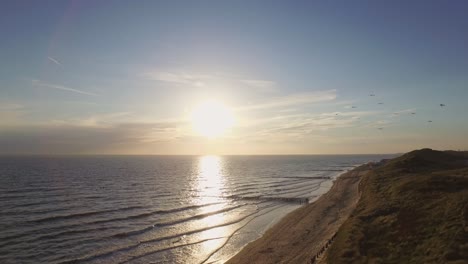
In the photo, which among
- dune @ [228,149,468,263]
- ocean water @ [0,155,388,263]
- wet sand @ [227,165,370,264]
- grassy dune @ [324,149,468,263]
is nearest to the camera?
grassy dune @ [324,149,468,263]

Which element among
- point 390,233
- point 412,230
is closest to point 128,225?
point 390,233

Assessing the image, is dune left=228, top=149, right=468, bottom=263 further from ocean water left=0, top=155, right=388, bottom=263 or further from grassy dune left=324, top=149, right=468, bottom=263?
ocean water left=0, top=155, right=388, bottom=263

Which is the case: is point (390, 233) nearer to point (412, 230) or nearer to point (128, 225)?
point (412, 230)

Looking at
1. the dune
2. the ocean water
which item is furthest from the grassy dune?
the ocean water

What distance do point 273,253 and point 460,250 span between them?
17.2 metres

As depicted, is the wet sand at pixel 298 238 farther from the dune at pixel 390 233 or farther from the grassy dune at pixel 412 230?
the grassy dune at pixel 412 230

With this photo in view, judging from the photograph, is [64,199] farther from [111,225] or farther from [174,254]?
[174,254]

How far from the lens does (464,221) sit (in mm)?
23594

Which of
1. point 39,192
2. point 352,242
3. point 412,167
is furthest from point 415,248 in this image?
point 39,192

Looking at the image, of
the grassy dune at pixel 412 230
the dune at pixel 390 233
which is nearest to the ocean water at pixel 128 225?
the dune at pixel 390 233

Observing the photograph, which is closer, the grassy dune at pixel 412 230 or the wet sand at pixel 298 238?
the grassy dune at pixel 412 230

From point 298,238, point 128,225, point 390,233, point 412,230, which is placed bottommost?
point 128,225

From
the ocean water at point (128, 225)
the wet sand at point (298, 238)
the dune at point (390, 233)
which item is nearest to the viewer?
the dune at point (390, 233)

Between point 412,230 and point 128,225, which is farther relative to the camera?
point 128,225
